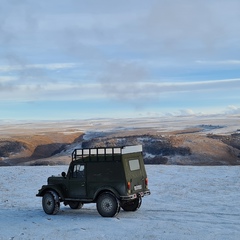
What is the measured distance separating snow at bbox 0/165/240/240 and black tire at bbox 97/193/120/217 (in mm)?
248

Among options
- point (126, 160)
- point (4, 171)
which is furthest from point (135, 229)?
point (4, 171)

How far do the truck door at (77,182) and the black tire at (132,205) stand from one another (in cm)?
183

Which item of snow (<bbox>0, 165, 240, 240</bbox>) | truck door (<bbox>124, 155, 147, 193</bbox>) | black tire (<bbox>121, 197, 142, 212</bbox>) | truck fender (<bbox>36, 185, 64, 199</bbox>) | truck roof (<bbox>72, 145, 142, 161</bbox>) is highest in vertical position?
truck roof (<bbox>72, 145, 142, 161</bbox>)

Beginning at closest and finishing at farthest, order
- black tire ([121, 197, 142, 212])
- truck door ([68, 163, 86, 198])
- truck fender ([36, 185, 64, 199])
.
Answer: truck door ([68, 163, 86, 198]) < truck fender ([36, 185, 64, 199]) < black tire ([121, 197, 142, 212])

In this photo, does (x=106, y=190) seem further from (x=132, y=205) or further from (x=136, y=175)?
(x=132, y=205)

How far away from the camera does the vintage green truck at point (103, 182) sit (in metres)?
15.0

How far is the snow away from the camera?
42.2 feet

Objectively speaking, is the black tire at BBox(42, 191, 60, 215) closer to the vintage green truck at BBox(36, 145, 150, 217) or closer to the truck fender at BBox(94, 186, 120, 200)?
the vintage green truck at BBox(36, 145, 150, 217)

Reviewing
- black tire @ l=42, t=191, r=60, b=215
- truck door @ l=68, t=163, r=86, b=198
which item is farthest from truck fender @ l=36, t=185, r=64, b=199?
truck door @ l=68, t=163, r=86, b=198

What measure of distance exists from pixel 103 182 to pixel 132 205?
6.31ft

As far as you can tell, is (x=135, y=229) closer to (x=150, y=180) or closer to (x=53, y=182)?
(x=53, y=182)

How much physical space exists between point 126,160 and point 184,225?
10.4 ft

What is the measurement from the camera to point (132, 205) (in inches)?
649

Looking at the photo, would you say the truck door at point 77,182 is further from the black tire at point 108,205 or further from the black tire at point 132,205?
the black tire at point 132,205
